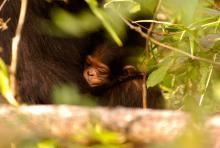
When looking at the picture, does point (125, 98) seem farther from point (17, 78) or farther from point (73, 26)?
point (73, 26)

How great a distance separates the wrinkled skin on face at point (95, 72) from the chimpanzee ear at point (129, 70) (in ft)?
0.26

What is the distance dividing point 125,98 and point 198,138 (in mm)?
1586

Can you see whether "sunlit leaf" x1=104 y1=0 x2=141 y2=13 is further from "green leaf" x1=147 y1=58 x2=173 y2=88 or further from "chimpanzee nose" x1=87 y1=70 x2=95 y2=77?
"chimpanzee nose" x1=87 y1=70 x2=95 y2=77

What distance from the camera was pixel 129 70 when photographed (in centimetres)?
213

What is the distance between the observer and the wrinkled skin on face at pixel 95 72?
2.05m

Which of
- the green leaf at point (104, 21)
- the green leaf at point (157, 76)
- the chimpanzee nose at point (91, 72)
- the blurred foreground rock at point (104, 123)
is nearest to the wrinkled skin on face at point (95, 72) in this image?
the chimpanzee nose at point (91, 72)

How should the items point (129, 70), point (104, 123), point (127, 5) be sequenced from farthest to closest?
point (129, 70)
point (127, 5)
point (104, 123)

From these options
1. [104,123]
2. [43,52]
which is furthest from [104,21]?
[43,52]

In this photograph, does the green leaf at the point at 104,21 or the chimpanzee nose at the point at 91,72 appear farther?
the chimpanzee nose at the point at 91,72

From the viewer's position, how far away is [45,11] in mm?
1931

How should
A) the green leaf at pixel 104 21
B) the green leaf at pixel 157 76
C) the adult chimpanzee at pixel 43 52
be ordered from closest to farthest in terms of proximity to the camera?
the green leaf at pixel 104 21, the green leaf at pixel 157 76, the adult chimpanzee at pixel 43 52

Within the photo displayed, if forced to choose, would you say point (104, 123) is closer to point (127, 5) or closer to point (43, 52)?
point (127, 5)

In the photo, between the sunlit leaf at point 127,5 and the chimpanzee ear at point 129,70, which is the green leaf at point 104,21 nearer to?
the sunlit leaf at point 127,5

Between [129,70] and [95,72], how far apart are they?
0.50 ft
